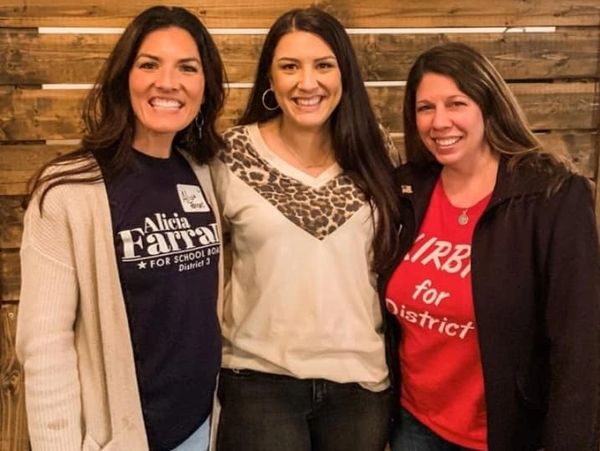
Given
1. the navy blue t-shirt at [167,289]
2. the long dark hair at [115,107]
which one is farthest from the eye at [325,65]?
the navy blue t-shirt at [167,289]

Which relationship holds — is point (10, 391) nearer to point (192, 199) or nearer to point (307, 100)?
point (192, 199)

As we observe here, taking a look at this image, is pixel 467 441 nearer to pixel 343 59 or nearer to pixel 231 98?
pixel 343 59

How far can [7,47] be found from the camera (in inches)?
76.9

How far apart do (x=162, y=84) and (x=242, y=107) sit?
26.8 inches

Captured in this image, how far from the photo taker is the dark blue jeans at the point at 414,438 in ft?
5.45

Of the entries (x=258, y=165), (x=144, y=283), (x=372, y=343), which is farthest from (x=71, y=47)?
(x=372, y=343)

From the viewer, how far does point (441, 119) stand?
61.9 inches

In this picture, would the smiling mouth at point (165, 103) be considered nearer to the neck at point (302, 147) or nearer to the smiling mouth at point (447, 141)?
the neck at point (302, 147)

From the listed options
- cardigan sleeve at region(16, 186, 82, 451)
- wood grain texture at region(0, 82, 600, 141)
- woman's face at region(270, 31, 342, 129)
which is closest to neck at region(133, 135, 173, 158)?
cardigan sleeve at region(16, 186, 82, 451)

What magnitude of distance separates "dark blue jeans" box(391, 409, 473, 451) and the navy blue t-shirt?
22.0 inches

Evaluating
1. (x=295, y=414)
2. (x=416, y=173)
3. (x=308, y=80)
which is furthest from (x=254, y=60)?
(x=295, y=414)

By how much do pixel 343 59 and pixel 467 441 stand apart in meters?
1.06

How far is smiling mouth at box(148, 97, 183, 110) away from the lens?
4.76ft

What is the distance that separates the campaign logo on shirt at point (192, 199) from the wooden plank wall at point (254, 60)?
1.97 feet
